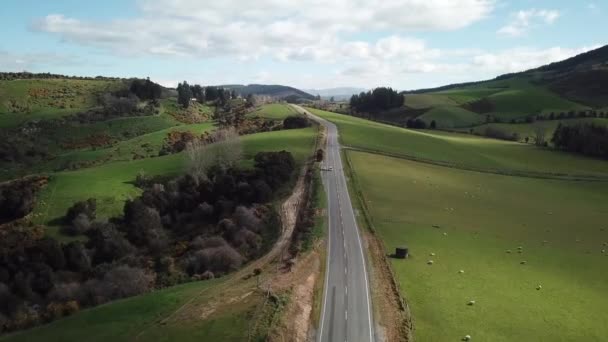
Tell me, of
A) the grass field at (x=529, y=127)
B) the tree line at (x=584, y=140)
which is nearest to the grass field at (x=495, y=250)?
the tree line at (x=584, y=140)

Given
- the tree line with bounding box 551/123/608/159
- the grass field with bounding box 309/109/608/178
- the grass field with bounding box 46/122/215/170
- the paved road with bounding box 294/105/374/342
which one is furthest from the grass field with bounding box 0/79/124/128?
the tree line with bounding box 551/123/608/159

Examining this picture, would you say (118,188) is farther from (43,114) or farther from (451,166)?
(43,114)

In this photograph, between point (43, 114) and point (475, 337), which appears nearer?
point (475, 337)

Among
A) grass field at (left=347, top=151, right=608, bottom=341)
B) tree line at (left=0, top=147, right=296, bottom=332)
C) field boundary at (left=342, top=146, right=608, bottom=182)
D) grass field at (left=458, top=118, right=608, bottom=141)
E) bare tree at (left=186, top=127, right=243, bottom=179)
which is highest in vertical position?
grass field at (left=458, top=118, right=608, bottom=141)

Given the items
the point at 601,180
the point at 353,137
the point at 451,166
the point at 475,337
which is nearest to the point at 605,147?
the point at 601,180

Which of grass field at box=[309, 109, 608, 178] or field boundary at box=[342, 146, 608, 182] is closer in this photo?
field boundary at box=[342, 146, 608, 182]

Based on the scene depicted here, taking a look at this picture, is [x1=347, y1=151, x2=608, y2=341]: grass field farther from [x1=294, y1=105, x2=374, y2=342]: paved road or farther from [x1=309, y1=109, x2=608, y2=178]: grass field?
[x1=309, y1=109, x2=608, y2=178]: grass field

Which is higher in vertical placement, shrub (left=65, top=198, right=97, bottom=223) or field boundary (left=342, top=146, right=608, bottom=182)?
field boundary (left=342, top=146, right=608, bottom=182)
